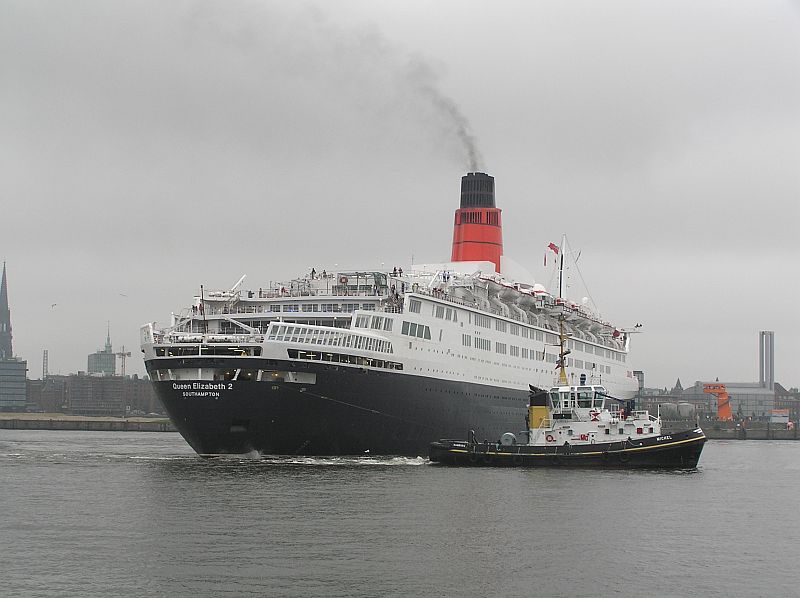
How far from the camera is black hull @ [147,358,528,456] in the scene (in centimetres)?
5772

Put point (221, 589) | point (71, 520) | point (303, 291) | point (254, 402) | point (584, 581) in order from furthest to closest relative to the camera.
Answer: point (303, 291)
point (254, 402)
point (71, 520)
point (584, 581)
point (221, 589)

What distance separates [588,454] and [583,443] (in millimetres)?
1490

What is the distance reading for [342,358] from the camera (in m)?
60.0

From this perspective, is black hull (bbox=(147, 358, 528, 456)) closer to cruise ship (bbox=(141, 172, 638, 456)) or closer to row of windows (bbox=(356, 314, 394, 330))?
cruise ship (bbox=(141, 172, 638, 456))

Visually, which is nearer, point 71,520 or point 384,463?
point 71,520

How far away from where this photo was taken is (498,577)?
2988 cm

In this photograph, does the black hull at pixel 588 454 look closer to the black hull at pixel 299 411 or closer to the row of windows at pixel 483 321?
the black hull at pixel 299 411

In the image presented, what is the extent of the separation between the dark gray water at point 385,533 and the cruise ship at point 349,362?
10.1 feet

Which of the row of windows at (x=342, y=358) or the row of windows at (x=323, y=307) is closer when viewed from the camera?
the row of windows at (x=342, y=358)

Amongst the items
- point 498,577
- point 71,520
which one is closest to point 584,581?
point 498,577

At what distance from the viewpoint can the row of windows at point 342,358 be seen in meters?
58.4

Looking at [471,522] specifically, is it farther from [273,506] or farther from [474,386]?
[474,386]

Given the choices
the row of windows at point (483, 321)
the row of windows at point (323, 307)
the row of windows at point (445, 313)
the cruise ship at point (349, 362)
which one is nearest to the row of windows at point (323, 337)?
the cruise ship at point (349, 362)

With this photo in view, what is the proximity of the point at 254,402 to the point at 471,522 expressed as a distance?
2099 centimetres
